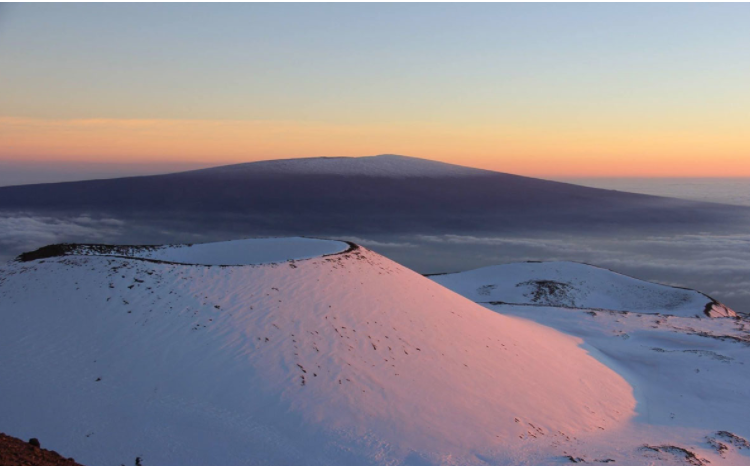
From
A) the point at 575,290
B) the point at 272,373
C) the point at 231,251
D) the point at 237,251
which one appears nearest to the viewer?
the point at 272,373

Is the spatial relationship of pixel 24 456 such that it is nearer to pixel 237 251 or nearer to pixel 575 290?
pixel 237 251

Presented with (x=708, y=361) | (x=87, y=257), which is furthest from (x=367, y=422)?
(x=708, y=361)

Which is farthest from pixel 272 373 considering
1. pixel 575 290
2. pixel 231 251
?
pixel 575 290

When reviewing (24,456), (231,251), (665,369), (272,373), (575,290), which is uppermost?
(231,251)

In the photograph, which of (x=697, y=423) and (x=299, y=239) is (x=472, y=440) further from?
(x=299, y=239)

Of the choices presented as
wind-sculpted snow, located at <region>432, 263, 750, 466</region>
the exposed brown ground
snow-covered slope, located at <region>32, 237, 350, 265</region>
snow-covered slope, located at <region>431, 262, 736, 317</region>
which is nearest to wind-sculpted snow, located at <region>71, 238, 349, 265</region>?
snow-covered slope, located at <region>32, 237, 350, 265</region>

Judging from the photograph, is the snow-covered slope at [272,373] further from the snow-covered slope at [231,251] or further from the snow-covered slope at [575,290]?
the snow-covered slope at [575,290]
